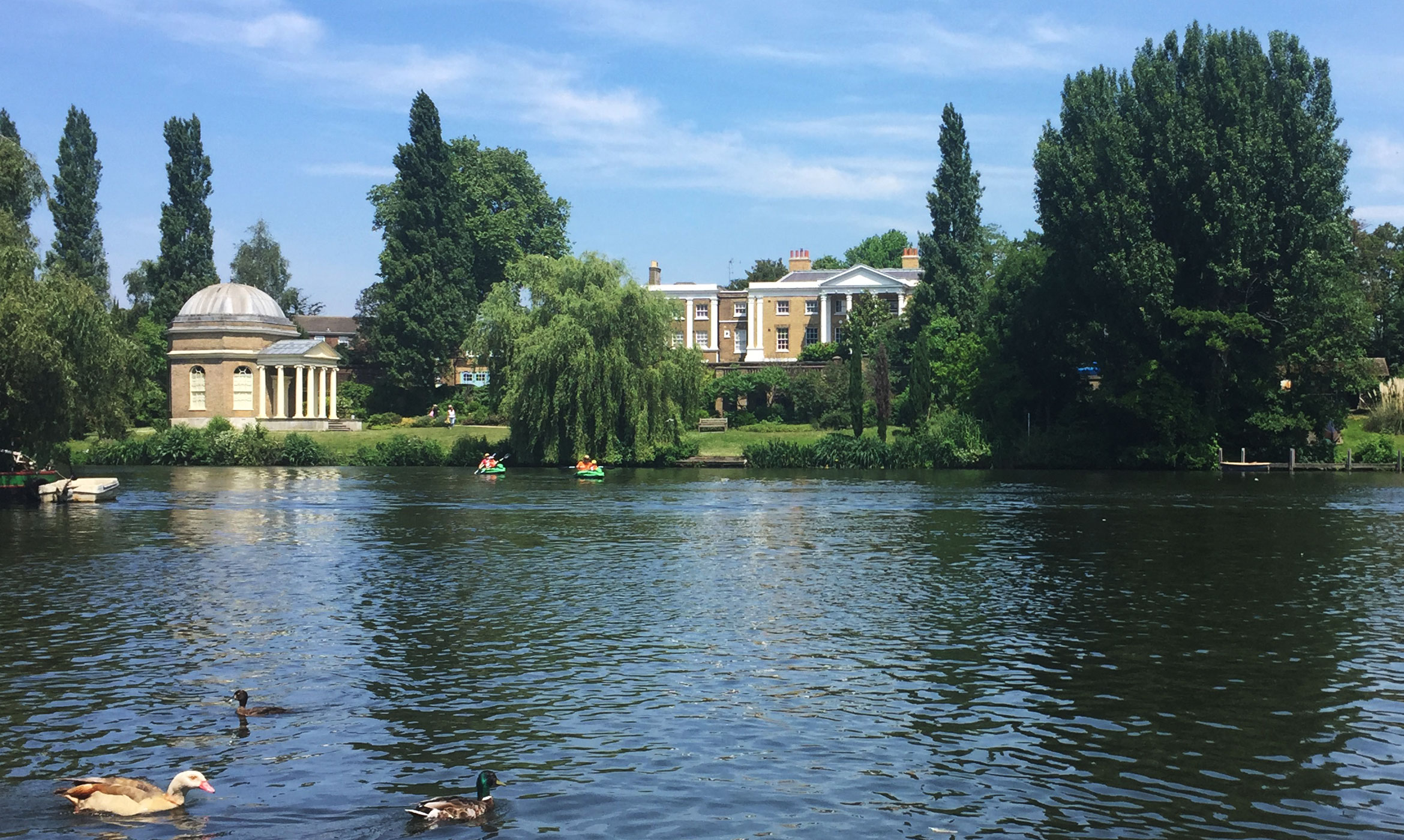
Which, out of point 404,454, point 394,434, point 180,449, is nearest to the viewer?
point 404,454

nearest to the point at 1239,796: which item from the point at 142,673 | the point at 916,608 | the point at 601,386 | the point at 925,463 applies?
the point at 916,608

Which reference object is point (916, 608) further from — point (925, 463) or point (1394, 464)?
point (1394, 464)

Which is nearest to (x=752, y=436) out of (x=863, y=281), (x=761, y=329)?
(x=863, y=281)

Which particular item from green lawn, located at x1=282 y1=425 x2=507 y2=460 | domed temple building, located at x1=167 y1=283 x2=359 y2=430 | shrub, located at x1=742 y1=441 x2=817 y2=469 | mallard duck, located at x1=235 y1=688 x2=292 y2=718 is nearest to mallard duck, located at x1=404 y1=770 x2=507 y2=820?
mallard duck, located at x1=235 y1=688 x2=292 y2=718

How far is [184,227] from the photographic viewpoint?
9931 cm

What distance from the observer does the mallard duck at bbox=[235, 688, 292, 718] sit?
52.2 feet

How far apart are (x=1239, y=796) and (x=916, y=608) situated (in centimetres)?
1119

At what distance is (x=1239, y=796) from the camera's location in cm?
1288

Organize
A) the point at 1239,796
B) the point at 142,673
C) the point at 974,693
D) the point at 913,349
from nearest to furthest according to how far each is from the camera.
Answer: the point at 1239,796 → the point at 974,693 → the point at 142,673 → the point at 913,349

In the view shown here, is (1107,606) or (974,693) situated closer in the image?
(974,693)

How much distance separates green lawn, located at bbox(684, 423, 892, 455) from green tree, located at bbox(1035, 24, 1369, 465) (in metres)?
18.7

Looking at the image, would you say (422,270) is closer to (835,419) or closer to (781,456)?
(835,419)

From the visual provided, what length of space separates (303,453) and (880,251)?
10136 centimetres

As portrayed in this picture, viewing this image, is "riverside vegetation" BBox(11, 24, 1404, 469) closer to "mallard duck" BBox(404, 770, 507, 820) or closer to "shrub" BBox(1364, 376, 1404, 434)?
"shrub" BBox(1364, 376, 1404, 434)
